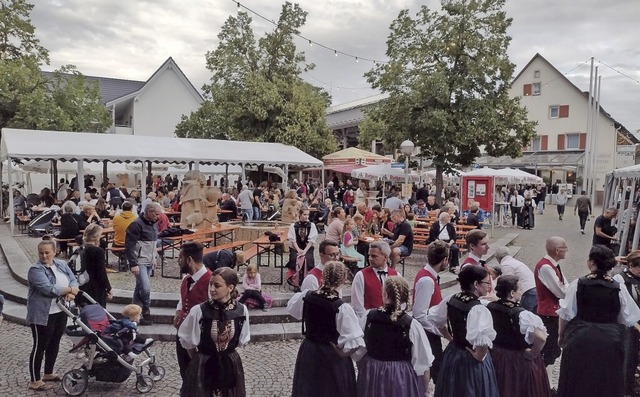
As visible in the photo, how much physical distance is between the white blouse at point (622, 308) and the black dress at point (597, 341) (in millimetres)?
43

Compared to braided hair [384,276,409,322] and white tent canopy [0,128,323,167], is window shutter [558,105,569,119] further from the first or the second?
braided hair [384,276,409,322]

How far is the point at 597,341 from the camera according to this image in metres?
4.37

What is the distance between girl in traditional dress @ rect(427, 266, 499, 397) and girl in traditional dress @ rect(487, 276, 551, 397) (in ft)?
0.58

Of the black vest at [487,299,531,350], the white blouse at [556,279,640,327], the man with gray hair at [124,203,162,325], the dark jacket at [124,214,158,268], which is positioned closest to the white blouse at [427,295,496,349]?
the black vest at [487,299,531,350]

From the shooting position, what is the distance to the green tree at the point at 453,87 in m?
19.7

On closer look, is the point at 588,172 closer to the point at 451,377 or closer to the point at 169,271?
the point at 169,271

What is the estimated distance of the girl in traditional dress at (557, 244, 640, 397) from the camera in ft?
14.3

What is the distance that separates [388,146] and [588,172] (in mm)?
17324

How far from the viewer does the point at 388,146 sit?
2181 cm

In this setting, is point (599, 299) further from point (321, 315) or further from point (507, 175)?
point (507, 175)

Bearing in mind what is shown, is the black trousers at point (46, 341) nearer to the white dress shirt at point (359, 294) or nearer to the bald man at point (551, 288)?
the white dress shirt at point (359, 294)

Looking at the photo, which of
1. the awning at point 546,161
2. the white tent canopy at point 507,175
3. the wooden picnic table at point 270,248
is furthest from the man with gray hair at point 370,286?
the awning at point 546,161

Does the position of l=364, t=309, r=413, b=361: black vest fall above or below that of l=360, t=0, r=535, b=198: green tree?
below

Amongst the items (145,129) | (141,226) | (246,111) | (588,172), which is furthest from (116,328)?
(145,129)
